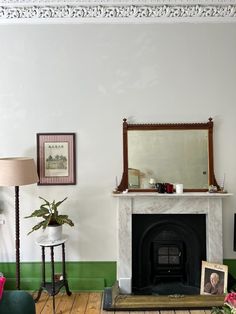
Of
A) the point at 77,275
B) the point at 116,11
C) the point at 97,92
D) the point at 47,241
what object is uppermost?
the point at 116,11

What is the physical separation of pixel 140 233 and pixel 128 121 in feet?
4.28

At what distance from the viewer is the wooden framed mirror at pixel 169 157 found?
371 cm

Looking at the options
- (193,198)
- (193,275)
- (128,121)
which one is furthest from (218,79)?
(193,275)

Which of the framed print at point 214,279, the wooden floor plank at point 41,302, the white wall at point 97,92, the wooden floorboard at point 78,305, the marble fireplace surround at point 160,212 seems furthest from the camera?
the white wall at point 97,92

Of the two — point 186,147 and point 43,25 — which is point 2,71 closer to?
point 43,25

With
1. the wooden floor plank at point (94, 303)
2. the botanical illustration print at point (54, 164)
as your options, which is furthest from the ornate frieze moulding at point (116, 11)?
the wooden floor plank at point (94, 303)

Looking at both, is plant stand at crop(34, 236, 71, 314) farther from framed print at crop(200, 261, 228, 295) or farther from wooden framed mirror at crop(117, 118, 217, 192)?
framed print at crop(200, 261, 228, 295)

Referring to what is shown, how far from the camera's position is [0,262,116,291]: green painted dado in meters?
3.76

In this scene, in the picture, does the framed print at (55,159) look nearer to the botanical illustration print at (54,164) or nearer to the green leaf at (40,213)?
the botanical illustration print at (54,164)

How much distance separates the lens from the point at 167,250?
12.3 ft

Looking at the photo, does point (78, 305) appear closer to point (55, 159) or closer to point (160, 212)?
point (160, 212)

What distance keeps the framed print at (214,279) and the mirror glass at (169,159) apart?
34.8 inches

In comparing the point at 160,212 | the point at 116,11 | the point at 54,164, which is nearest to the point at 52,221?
the point at 54,164

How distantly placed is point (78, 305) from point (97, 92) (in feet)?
7.74
